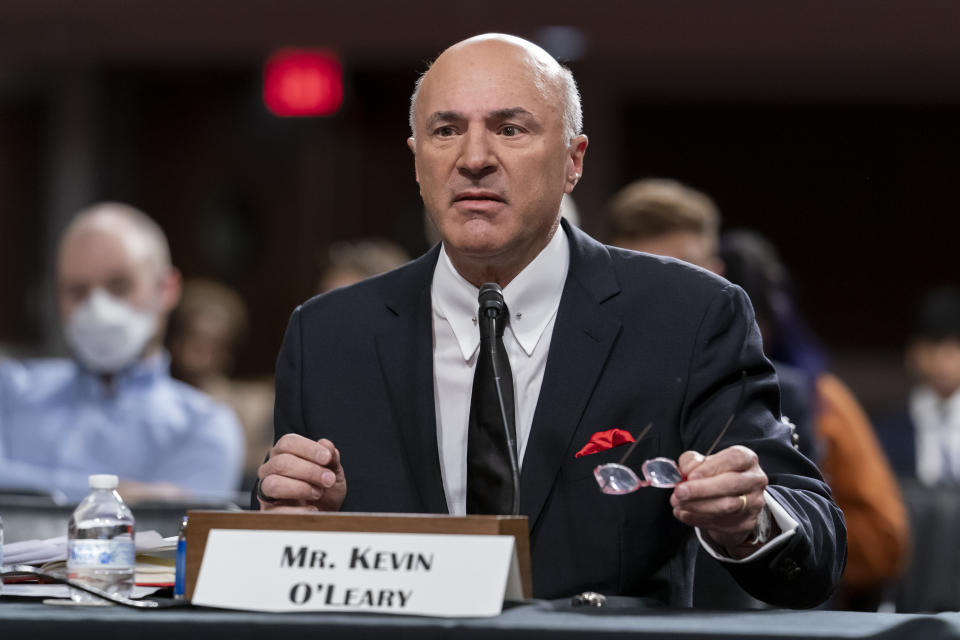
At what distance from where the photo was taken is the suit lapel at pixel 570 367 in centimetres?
170

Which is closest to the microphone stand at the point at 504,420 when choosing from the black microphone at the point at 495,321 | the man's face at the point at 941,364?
the black microphone at the point at 495,321

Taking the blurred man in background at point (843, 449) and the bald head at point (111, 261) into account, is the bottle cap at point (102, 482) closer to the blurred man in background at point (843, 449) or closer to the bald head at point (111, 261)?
the blurred man in background at point (843, 449)

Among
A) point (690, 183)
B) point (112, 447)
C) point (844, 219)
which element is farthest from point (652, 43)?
point (112, 447)

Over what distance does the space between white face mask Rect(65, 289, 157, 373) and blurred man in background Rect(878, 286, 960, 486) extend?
3328 millimetres

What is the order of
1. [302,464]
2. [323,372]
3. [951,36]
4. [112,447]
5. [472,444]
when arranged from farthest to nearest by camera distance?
[951,36], [112,447], [323,372], [472,444], [302,464]

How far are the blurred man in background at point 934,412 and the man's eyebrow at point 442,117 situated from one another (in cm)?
445

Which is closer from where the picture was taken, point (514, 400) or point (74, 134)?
point (514, 400)

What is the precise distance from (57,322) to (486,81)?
723 centimetres

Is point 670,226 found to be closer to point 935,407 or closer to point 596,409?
point 596,409

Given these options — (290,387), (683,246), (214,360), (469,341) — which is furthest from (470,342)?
(214,360)

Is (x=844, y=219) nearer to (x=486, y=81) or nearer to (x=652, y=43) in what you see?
(x=652, y=43)

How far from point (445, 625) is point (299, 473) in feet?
1.31

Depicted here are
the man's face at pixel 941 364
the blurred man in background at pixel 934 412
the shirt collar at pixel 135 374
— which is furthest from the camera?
the man's face at pixel 941 364

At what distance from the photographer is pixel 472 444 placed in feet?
5.52
